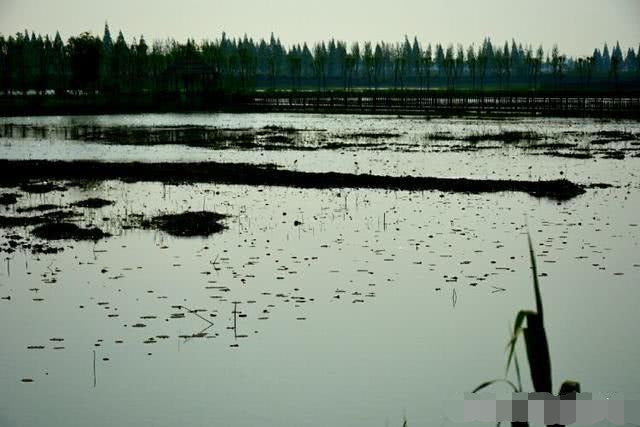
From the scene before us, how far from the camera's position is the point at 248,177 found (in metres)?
31.7

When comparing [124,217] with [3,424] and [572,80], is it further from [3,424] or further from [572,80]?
[572,80]

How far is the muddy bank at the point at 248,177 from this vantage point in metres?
28.3

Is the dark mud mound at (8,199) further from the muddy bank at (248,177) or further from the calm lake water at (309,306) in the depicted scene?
the muddy bank at (248,177)

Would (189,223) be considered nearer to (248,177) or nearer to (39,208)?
(39,208)

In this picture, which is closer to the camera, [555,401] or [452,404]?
[555,401]

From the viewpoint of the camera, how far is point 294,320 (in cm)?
1306

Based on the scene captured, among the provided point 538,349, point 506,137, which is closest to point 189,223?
point 538,349

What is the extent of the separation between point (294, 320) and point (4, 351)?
4608 mm

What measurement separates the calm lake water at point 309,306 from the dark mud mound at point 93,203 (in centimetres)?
47

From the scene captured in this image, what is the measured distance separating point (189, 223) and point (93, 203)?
518cm

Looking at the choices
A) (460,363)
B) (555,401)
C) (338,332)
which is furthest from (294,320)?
(555,401)

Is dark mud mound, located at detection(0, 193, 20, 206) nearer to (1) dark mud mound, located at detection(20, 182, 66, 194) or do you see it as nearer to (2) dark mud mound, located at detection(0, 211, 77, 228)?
(1) dark mud mound, located at detection(20, 182, 66, 194)

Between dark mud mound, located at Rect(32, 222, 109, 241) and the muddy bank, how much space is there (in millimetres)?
10151

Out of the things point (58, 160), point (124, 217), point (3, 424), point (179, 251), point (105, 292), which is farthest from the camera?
point (58, 160)
